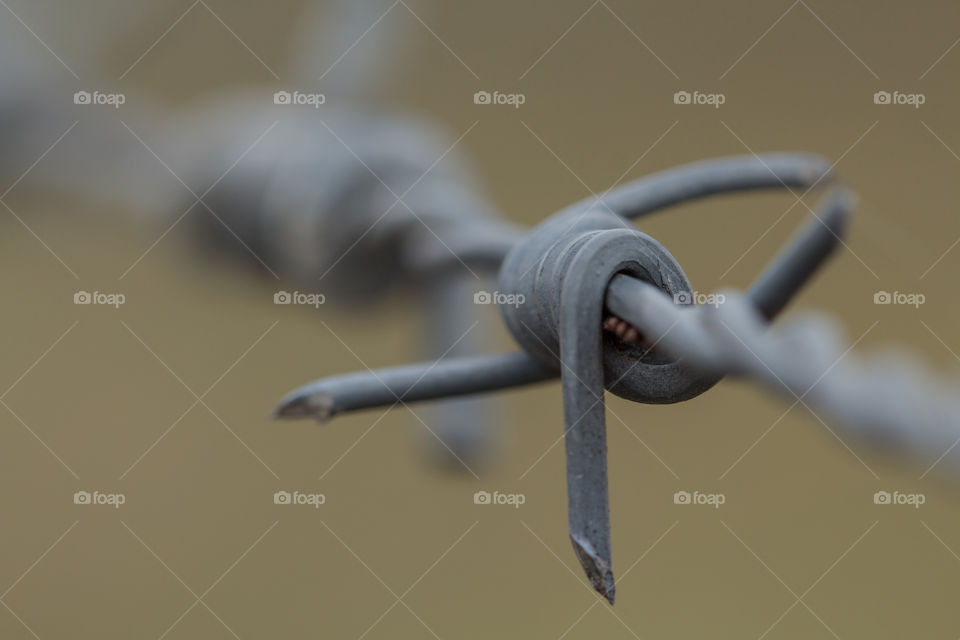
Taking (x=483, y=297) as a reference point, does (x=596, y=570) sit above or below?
below

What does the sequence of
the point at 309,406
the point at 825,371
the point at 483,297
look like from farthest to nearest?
the point at 483,297 → the point at 309,406 → the point at 825,371

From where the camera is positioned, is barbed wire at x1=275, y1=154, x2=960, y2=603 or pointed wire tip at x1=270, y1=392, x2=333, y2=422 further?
pointed wire tip at x1=270, y1=392, x2=333, y2=422

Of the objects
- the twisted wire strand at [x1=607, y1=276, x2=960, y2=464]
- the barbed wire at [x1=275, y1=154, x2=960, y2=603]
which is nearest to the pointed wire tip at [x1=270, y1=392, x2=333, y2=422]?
the barbed wire at [x1=275, y1=154, x2=960, y2=603]


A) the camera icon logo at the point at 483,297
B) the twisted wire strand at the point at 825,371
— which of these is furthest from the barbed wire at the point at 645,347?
the camera icon logo at the point at 483,297

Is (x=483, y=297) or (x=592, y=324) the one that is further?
(x=483, y=297)

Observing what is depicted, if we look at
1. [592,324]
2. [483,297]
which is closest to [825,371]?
[592,324]

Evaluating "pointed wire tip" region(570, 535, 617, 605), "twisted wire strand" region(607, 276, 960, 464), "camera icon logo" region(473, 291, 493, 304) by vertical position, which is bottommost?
"pointed wire tip" region(570, 535, 617, 605)

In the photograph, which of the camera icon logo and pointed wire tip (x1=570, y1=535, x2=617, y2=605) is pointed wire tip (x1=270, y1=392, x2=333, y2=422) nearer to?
pointed wire tip (x1=570, y1=535, x2=617, y2=605)

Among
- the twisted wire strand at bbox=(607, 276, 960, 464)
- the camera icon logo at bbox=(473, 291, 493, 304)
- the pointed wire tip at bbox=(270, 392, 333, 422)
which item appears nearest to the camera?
the twisted wire strand at bbox=(607, 276, 960, 464)

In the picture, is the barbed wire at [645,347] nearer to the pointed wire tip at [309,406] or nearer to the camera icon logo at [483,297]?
the pointed wire tip at [309,406]

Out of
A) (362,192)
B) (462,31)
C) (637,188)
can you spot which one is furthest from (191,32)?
(637,188)

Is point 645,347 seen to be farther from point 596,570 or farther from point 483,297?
point 483,297

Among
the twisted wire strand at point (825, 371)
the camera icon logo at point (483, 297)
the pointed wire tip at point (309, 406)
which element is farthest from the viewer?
the camera icon logo at point (483, 297)
